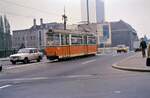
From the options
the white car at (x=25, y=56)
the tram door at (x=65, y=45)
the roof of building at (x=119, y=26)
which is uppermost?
the roof of building at (x=119, y=26)

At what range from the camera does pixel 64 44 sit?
39531 millimetres

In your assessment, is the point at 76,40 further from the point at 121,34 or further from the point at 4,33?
the point at 121,34

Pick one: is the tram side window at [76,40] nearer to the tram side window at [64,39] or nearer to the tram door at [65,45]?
the tram side window at [64,39]

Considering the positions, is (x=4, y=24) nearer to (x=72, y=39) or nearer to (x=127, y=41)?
(x=72, y=39)

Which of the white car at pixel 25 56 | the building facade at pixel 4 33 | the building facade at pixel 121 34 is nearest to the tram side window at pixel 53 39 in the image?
the white car at pixel 25 56

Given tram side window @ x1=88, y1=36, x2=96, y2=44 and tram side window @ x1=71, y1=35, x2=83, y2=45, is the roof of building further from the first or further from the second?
tram side window @ x1=71, y1=35, x2=83, y2=45

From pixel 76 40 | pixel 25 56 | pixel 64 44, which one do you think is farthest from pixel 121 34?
pixel 25 56

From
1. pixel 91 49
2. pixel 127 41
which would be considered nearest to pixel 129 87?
pixel 91 49

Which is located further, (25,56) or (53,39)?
(25,56)

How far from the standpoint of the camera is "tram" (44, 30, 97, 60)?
38.1m

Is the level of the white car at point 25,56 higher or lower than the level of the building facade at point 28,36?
lower

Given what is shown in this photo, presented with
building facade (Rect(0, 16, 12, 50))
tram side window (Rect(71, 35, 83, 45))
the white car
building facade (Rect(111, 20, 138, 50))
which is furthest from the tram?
building facade (Rect(111, 20, 138, 50))

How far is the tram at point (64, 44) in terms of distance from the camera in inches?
1500

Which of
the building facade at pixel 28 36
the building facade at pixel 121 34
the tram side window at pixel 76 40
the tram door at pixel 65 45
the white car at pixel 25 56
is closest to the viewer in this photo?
the white car at pixel 25 56
